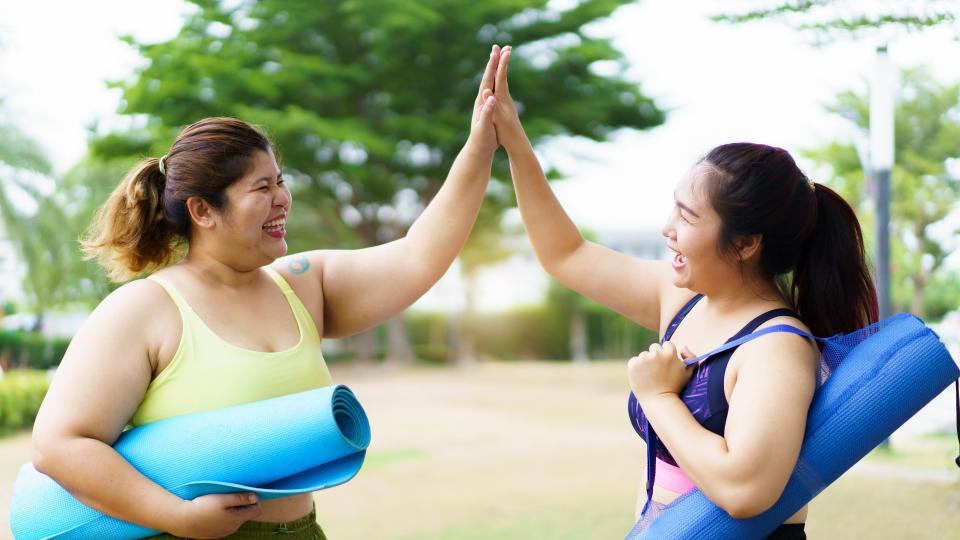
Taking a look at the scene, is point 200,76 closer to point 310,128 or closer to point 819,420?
point 310,128

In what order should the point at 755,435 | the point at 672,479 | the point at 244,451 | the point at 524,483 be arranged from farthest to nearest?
the point at 524,483 < the point at 672,479 < the point at 244,451 < the point at 755,435

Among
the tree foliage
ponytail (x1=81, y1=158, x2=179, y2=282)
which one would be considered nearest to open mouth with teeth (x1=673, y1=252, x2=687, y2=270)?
ponytail (x1=81, y1=158, x2=179, y2=282)

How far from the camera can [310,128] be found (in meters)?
15.4

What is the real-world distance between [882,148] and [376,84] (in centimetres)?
1198

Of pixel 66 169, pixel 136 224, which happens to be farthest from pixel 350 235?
pixel 136 224

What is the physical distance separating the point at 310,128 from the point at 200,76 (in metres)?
2.36

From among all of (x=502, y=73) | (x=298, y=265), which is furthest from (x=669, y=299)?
(x=298, y=265)

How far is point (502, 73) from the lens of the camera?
5.89 ft

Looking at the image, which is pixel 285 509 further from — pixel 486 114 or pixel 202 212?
pixel 486 114

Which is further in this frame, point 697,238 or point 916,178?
point 916,178

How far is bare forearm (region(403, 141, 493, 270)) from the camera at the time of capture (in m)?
1.78

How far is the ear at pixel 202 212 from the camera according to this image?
1532 millimetres

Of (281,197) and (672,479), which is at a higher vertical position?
(281,197)

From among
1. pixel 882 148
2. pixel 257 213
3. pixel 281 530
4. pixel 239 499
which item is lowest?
pixel 882 148
